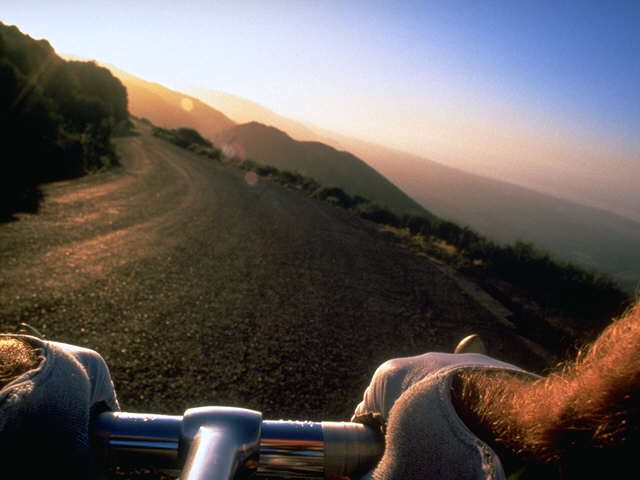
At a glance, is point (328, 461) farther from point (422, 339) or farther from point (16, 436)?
point (422, 339)

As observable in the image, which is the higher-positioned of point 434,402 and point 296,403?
point 434,402

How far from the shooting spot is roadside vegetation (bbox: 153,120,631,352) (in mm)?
8195

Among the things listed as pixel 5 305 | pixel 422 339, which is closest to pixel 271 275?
pixel 422 339

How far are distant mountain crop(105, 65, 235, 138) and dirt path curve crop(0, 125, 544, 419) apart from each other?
137m

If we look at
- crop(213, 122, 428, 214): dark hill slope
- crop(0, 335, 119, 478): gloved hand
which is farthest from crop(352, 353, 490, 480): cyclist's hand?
crop(213, 122, 428, 214): dark hill slope

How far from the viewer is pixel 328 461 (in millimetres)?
618

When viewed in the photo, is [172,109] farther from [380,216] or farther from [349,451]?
[349,451]

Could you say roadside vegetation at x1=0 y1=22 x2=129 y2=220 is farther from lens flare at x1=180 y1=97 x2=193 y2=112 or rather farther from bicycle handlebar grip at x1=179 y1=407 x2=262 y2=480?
lens flare at x1=180 y1=97 x2=193 y2=112

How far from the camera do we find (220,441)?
1.70 feet

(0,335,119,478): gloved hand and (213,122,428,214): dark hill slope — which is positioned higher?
(213,122,428,214): dark hill slope

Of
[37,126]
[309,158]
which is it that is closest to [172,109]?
[309,158]

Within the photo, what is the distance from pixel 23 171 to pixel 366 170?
10500 centimetres

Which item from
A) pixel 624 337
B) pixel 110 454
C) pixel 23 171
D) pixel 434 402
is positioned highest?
pixel 624 337

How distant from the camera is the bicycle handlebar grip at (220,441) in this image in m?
0.46
